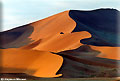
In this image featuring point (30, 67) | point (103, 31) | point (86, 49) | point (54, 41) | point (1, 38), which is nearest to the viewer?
point (30, 67)

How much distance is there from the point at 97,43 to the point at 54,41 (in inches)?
382

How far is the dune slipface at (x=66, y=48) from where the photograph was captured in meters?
29.2

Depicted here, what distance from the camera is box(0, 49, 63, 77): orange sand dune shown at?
28.9 m

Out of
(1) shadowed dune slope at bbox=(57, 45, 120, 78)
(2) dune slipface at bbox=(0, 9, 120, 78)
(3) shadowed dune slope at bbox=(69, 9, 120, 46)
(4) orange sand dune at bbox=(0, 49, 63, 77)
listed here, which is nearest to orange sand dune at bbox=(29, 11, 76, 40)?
(2) dune slipface at bbox=(0, 9, 120, 78)

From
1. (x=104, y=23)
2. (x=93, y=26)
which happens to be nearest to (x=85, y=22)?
(x=93, y=26)

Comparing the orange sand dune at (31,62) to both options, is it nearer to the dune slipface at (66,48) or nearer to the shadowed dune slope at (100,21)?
the dune slipface at (66,48)

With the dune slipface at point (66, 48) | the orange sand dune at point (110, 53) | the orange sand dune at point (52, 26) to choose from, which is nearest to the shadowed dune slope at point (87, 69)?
the dune slipface at point (66, 48)

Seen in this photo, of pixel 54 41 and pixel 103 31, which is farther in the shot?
pixel 103 31

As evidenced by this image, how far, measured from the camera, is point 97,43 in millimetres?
53438

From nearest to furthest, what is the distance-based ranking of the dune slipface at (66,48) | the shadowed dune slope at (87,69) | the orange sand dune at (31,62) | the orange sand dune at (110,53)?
the shadowed dune slope at (87,69) → the orange sand dune at (31,62) → the dune slipface at (66,48) → the orange sand dune at (110,53)

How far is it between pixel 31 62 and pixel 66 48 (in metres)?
17.0

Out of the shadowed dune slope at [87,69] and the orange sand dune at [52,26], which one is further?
the orange sand dune at [52,26]

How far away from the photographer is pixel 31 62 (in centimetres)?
3212

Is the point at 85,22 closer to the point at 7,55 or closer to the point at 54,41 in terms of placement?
the point at 54,41
